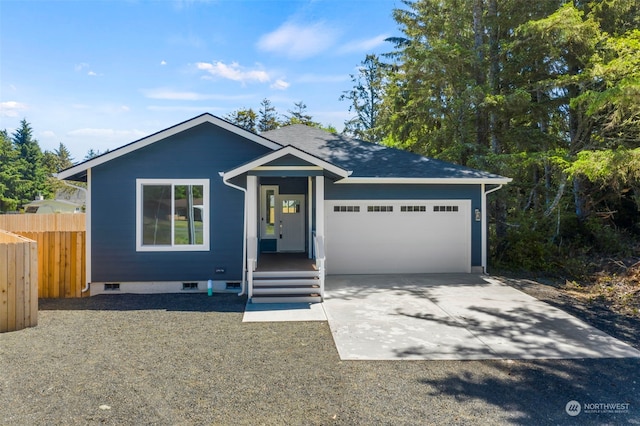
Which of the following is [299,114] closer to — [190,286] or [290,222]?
[290,222]

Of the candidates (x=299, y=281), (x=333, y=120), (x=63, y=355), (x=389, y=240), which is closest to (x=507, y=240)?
(x=389, y=240)

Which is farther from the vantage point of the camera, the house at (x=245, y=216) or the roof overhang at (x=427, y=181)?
the roof overhang at (x=427, y=181)

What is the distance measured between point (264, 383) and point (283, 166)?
4.83 m

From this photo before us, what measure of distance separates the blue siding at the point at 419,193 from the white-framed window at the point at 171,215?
3.39 meters

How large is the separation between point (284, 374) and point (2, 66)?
1276cm

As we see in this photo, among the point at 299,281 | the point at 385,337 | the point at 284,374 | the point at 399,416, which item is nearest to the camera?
the point at 399,416

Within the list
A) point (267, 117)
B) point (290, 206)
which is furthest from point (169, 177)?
point (267, 117)

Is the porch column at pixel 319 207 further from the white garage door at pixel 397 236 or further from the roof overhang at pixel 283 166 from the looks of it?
the white garage door at pixel 397 236

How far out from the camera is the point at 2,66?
36.2ft

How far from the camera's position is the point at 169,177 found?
8.74 metres

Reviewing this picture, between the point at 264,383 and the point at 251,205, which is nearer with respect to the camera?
the point at 264,383

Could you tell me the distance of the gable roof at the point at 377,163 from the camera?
32.8 ft

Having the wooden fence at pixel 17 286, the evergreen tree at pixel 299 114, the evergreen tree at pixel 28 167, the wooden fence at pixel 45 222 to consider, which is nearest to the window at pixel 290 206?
the wooden fence at pixel 17 286

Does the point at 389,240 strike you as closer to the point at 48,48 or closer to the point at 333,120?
the point at 48,48
